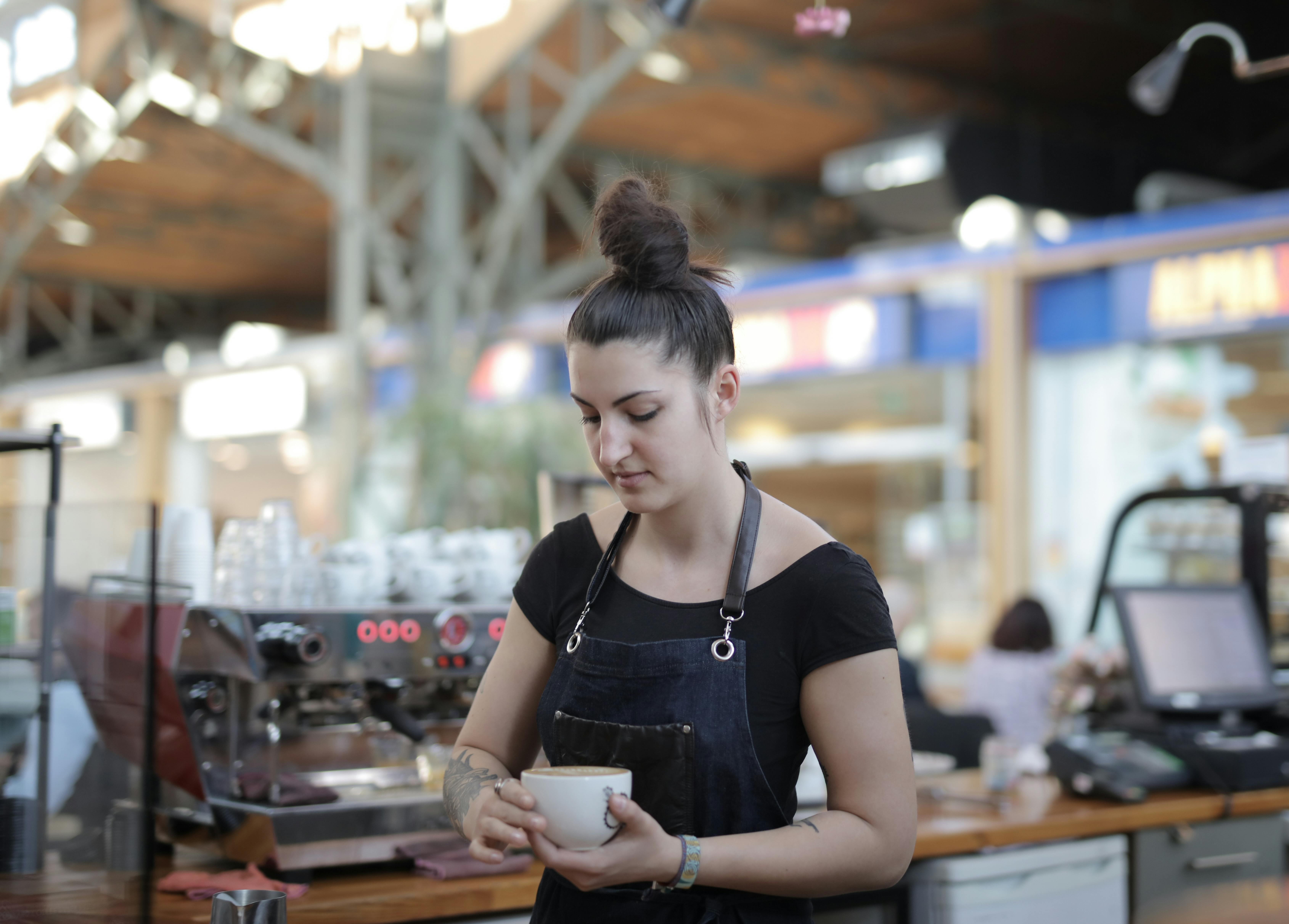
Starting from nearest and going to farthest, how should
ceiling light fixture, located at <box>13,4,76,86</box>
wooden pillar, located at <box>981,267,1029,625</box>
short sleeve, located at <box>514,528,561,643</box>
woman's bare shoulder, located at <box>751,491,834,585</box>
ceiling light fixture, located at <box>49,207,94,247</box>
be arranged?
1. woman's bare shoulder, located at <box>751,491,834,585</box>
2. short sleeve, located at <box>514,528,561,643</box>
3. ceiling light fixture, located at <box>13,4,76,86</box>
4. wooden pillar, located at <box>981,267,1029,625</box>
5. ceiling light fixture, located at <box>49,207,94,247</box>

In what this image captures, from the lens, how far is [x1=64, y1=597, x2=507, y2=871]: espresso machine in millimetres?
1931

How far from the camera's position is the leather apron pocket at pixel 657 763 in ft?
4.60

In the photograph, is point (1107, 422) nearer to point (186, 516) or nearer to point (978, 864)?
point (978, 864)

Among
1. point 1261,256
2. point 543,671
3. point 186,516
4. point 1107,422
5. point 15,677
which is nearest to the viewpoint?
point 543,671


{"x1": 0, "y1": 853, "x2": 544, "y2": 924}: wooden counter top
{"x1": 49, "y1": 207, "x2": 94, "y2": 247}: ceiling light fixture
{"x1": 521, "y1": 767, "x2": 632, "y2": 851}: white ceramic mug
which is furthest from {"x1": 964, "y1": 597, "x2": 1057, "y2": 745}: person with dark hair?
{"x1": 49, "y1": 207, "x2": 94, "y2": 247}: ceiling light fixture

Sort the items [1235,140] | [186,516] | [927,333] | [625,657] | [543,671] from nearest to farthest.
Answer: [625,657], [543,671], [186,516], [927,333], [1235,140]

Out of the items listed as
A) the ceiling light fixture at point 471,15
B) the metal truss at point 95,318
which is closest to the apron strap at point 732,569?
the ceiling light fixture at point 471,15

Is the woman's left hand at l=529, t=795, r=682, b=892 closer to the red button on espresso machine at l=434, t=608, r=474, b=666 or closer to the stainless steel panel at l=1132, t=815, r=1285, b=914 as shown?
the red button on espresso machine at l=434, t=608, r=474, b=666

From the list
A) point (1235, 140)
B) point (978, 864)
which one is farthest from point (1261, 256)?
point (978, 864)

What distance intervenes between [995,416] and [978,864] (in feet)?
19.7

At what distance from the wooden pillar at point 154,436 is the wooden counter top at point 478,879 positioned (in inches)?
524

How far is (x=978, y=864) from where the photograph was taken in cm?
236

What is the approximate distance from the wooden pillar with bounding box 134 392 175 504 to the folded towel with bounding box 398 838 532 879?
13436 millimetres

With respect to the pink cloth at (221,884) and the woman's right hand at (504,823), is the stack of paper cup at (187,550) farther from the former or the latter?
the woman's right hand at (504,823)
